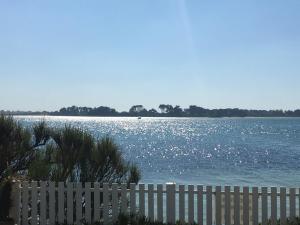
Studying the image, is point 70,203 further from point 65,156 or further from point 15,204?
point 65,156

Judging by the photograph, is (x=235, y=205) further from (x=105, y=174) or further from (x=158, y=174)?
(x=158, y=174)

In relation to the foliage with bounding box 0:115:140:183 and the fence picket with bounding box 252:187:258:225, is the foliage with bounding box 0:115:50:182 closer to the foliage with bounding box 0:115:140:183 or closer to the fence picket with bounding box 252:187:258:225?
the foliage with bounding box 0:115:140:183

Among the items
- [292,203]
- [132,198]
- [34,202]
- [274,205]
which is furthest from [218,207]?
[34,202]

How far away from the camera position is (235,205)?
9484 mm

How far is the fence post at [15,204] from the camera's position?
33.1 feet

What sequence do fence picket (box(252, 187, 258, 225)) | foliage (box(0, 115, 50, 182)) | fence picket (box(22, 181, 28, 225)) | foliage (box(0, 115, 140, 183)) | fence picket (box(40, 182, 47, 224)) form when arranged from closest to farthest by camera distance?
fence picket (box(252, 187, 258, 225)) → fence picket (box(40, 182, 47, 224)) → fence picket (box(22, 181, 28, 225)) → foliage (box(0, 115, 140, 183)) → foliage (box(0, 115, 50, 182))

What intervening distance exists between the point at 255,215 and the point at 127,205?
2347mm

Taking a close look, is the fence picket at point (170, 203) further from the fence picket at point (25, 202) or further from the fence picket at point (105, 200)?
the fence picket at point (25, 202)

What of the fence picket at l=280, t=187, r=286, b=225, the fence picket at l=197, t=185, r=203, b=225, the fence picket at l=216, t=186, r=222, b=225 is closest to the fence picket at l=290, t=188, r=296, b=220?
the fence picket at l=280, t=187, r=286, b=225

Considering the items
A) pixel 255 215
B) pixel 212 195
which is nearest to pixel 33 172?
pixel 212 195

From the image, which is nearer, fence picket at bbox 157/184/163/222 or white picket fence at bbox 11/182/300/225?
white picket fence at bbox 11/182/300/225

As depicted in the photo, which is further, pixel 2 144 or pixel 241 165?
pixel 241 165

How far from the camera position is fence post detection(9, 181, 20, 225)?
1009cm

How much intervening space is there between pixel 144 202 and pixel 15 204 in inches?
95.7
